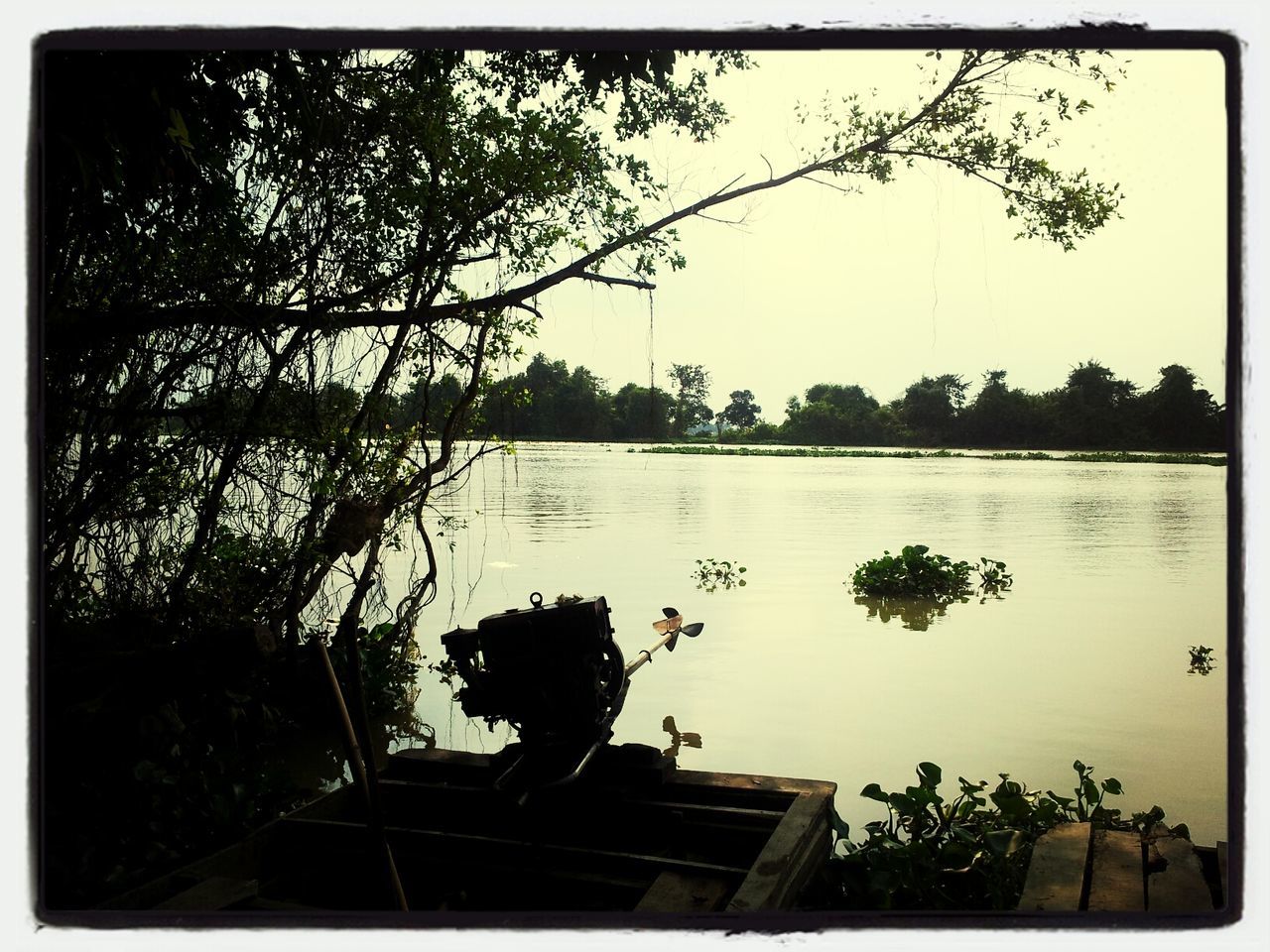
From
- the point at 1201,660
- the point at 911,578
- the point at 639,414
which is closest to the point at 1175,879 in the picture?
the point at 1201,660

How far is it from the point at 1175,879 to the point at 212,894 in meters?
2.69

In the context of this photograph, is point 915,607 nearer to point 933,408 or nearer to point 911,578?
point 911,578

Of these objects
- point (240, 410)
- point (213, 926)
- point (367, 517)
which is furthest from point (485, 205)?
point (213, 926)

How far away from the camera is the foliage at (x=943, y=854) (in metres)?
3.08

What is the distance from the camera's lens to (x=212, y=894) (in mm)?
2467

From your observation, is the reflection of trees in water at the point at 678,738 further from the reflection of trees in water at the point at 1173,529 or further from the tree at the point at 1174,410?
the tree at the point at 1174,410

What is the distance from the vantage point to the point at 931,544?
11.5m

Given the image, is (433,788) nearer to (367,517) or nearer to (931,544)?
(367,517)

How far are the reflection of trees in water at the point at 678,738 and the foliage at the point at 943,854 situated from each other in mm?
1413

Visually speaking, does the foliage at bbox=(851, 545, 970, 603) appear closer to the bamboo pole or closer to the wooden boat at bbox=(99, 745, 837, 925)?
the wooden boat at bbox=(99, 745, 837, 925)

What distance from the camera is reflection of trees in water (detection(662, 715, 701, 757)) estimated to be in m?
5.01

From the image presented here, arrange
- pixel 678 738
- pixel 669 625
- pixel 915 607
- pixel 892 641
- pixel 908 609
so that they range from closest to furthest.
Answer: pixel 669 625 < pixel 678 738 < pixel 892 641 < pixel 908 609 < pixel 915 607

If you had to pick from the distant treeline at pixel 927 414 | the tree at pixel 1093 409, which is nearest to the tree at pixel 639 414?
the distant treeline at pixel 927 414

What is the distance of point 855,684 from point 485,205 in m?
3.68
